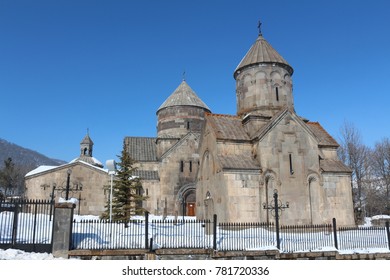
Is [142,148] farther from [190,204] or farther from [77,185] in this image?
[190,204]

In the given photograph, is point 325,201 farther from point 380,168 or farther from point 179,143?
point 380,168

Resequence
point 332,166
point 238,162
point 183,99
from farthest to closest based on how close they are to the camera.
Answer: point 183,99 → point 332,166 → point 238,162

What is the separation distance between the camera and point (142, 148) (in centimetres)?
3300

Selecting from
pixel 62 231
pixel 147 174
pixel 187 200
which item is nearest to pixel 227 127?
pixel 187 200

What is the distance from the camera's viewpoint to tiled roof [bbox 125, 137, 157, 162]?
1244 inches

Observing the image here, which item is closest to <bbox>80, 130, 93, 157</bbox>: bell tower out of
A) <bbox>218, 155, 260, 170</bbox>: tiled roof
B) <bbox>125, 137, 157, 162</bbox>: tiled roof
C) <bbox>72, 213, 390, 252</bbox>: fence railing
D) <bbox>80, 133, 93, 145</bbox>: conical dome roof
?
<bbox>80, 133, 93, 145</bbox>: conical dome roof

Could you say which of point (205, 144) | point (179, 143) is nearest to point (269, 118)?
point (205, 144)

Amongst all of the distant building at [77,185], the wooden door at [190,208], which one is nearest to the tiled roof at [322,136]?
the wooden door at [190,208]

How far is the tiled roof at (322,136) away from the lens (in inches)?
883

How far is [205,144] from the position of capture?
2225 centimetres

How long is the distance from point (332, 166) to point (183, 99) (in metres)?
17.1

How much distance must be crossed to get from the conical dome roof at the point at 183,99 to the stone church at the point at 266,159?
10.1 meters

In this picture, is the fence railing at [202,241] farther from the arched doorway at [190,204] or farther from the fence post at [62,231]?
the arched doorway at [190,204]

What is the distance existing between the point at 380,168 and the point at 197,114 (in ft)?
69.2
